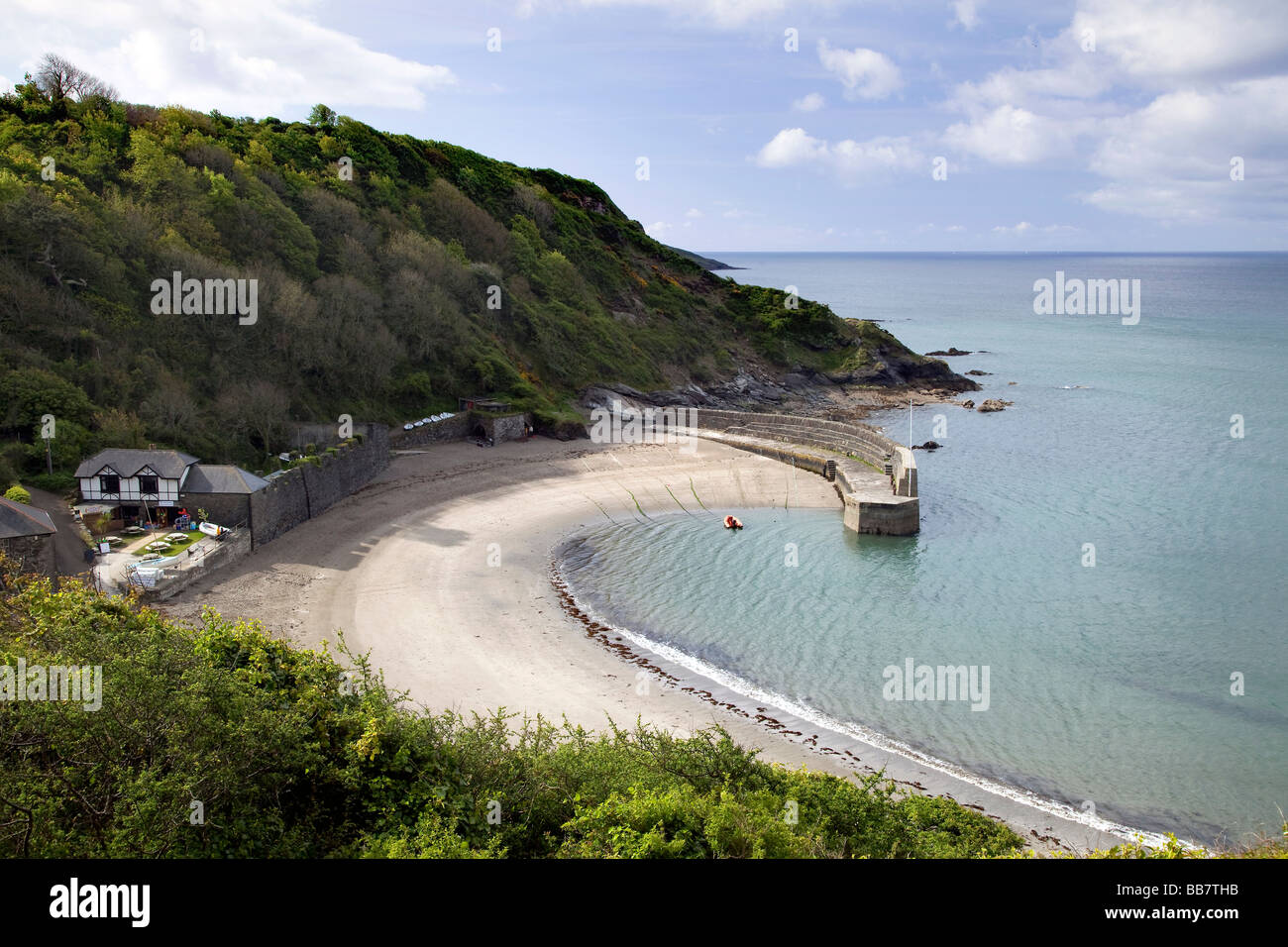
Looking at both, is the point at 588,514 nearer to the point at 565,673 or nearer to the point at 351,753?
the point at 565,673

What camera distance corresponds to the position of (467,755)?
12.5 m

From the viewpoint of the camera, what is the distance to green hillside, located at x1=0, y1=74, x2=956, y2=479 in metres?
34.3

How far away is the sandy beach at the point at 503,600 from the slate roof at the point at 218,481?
2.34 meters

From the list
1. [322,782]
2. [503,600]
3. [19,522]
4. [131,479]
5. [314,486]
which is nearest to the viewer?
[322,782]

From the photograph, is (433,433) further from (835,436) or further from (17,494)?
(835,436)

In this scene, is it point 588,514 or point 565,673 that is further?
point 588,514

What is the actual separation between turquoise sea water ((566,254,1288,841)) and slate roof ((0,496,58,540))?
15767 millimetres

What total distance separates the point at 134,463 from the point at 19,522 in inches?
213

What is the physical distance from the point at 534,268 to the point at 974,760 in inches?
2139

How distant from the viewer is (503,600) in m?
27.1

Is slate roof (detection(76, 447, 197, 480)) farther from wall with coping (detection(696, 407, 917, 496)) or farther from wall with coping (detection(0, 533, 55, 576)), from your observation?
wall with coping (detection(696, 407, 917, 496))

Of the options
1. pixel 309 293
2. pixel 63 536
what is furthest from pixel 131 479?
pixel 309 293

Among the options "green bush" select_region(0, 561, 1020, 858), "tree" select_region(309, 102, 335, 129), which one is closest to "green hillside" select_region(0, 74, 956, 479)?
"tree" select_region(309, 102, 335, 129)
